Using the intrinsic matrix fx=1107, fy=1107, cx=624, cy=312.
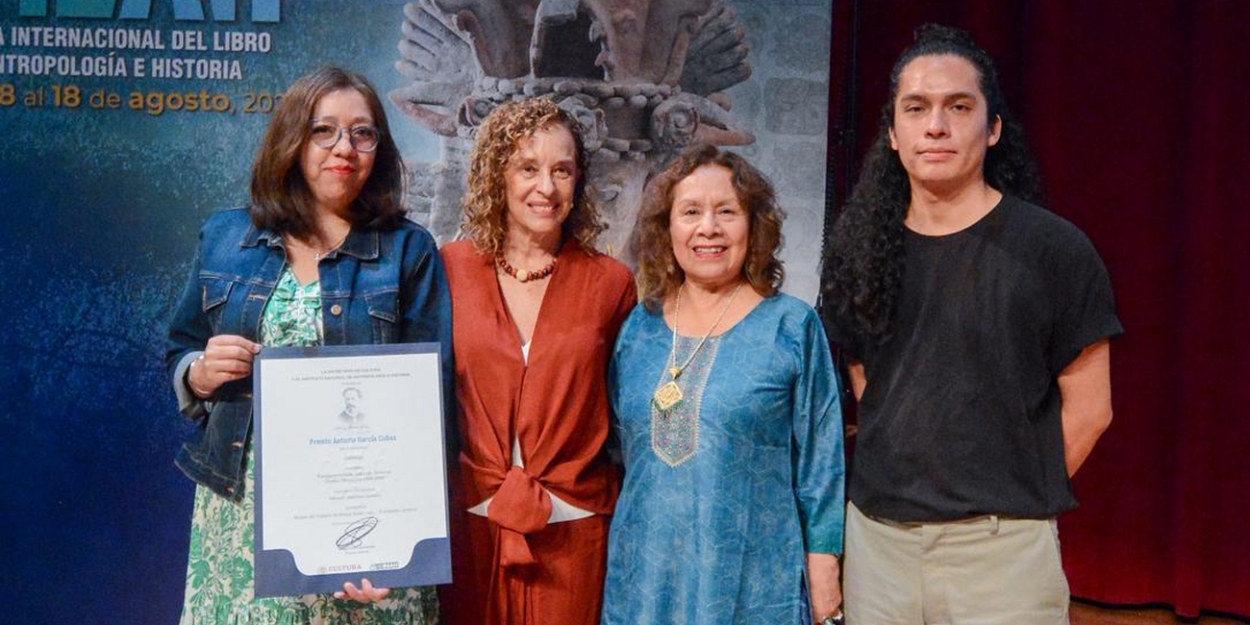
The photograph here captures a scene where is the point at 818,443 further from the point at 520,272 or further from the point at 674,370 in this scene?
the point at 520,272

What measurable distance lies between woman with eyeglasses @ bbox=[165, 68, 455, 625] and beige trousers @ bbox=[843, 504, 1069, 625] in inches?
37.3

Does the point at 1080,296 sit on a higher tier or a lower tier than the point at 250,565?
higher

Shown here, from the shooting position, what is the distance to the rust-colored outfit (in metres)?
2.31

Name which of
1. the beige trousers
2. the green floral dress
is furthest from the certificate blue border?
the beige trousers

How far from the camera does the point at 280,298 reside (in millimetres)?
2143

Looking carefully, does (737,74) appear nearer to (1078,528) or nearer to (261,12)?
(261,12)

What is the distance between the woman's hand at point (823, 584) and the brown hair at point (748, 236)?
1.84 feet

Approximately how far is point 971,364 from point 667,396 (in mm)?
597

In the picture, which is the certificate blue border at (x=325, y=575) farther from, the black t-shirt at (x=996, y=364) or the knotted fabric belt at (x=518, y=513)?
the black t-shirt at (x=996, y=364)

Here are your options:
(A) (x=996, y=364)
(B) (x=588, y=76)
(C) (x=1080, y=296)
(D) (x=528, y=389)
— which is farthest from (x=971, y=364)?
(B) (x=588, y=76)

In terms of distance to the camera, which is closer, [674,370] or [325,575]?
[325,575]

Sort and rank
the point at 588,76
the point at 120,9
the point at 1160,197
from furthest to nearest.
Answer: the point at 1160,197, the point at 588,76, the point at 120,9

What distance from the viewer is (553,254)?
8.09 feet

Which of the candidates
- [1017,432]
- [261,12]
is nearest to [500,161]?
[1017,432]
